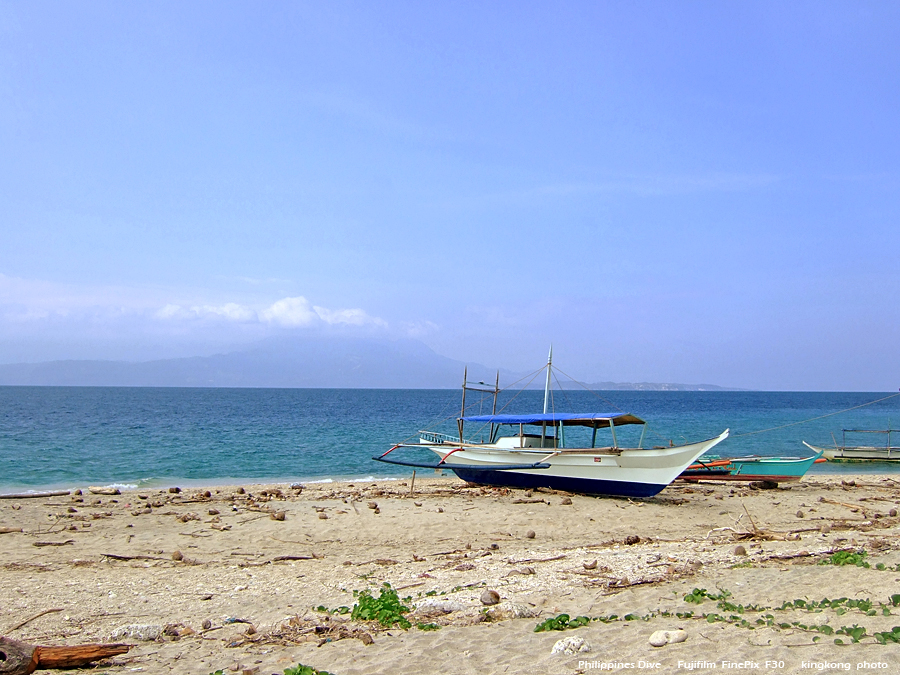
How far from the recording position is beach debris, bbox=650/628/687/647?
635 cm

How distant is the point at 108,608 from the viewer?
919 cm

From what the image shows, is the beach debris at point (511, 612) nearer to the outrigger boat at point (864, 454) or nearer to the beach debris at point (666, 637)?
the beach debris at point (666, 637)

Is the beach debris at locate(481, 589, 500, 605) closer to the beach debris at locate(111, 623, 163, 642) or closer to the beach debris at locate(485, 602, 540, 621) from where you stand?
the beach debris at locate(485, 602, 540, 621)

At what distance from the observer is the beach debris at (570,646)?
625 centimetres

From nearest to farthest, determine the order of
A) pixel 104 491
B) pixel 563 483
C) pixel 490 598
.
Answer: pixel 490 598 < pixel 563 483 < pixel 104 491

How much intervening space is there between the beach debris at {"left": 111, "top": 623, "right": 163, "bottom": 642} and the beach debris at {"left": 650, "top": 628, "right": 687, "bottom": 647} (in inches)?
222

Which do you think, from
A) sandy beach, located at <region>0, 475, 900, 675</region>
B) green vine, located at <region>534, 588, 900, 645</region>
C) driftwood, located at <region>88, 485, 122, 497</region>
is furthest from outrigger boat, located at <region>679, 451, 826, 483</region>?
driftwood, located at <region>88, 485, 122, 497</region>

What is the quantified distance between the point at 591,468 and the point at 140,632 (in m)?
15.4

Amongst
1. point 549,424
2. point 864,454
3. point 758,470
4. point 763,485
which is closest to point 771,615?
point 549,424

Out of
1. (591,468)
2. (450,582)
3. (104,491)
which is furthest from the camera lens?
(104,491)

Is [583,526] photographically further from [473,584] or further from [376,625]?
[376,625]

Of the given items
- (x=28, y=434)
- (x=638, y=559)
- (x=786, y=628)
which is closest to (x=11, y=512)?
(x=638, y=559)

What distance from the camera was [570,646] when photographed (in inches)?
247

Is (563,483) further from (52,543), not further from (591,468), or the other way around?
(52,543)
